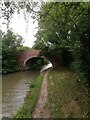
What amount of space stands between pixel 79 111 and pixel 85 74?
284 cm

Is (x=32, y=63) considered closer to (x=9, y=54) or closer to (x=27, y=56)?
(x=27, y=56)

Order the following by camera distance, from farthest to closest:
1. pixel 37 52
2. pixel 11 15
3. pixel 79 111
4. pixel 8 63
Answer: pixel 37 52, pixel 8 63, pixel 79 111, pixel 11 15

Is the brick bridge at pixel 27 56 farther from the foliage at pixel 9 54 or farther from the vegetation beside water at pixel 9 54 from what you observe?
the foliage at pixel 9 54

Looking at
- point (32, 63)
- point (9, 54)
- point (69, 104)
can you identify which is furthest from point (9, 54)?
point (69, 104)

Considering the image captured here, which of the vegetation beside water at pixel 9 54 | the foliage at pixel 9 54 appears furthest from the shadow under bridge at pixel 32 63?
the foliage at pixel 9 54

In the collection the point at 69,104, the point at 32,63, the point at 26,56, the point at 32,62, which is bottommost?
the point at 32,63

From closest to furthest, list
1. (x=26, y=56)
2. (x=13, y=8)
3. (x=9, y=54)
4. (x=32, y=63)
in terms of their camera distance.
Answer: (x=13, y=8)
(x=9, y=54)
(x=26, y=56)
(x=32, y=63)

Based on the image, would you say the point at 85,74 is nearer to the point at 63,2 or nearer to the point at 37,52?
the point at 63,2

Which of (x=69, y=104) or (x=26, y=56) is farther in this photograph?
(x=26, y=56)

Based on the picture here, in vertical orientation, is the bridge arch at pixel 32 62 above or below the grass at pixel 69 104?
below

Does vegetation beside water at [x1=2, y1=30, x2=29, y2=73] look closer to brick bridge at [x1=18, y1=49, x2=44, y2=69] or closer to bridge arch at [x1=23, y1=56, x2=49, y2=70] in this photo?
brick bridge at [x1=18, y1=49, x2=44, y2=69]

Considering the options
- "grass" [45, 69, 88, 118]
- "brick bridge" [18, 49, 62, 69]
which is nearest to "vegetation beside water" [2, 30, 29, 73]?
"brick bridge" [18, 49, 62, 69]

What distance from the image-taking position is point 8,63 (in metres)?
37.5

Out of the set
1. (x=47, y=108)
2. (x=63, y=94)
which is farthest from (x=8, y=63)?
(x=47, y=108)
